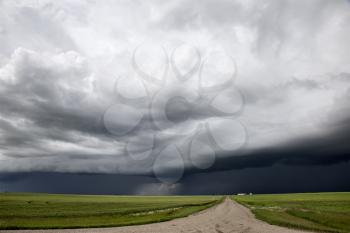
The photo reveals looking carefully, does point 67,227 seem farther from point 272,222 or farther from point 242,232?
point 272,222

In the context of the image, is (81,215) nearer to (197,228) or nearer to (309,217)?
(197,228)

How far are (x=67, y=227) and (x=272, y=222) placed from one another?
76.6ft

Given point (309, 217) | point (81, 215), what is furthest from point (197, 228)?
point (81, 215)

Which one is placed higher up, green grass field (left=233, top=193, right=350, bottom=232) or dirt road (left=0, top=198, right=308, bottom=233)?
green grass field (left=233, top=193, right=350, bottom=232)

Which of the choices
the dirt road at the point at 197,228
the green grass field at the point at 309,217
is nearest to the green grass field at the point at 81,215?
the dirt road at the point at 197,228

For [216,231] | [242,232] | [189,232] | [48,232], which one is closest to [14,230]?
[48,232]

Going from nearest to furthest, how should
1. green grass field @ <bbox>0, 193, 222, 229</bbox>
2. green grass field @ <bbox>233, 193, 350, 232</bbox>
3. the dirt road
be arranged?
the dirt road < green grass field @ <bbox>233, 193, 350, 232</bbox> < green grass field @ <bbox>0, 193, 222, 229</bbox>

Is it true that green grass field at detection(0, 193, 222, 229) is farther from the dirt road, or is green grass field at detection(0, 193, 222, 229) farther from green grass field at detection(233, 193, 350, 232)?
green grass field at detection(233, 193, 350, 232)

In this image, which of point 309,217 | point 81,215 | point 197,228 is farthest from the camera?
point 81,215

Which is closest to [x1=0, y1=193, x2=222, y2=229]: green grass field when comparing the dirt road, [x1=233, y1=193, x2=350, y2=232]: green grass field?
the dirt road

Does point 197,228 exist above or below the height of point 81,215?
below

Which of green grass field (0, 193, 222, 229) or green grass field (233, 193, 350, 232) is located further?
green grass field (0, 193, 222, 229)

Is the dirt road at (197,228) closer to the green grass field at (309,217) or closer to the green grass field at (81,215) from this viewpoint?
the green grass field at (309,217)

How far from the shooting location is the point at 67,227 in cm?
3609
